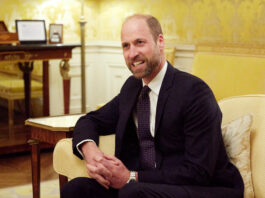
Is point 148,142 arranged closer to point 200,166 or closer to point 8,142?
point 200,166

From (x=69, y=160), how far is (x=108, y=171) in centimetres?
35

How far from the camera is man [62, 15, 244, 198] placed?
184 centimetres

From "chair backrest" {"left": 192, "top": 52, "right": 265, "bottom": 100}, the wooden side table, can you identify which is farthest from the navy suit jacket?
"chair backrest" {"left": 192, "top": 52, "right": 265, "bottom": 100}

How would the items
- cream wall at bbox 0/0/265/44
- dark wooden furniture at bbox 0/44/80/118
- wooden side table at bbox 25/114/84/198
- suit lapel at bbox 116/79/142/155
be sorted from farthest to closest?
dark wooden furniture at bbox 0/44/80/118 < cream wall at bbox 0/0/265/44 < wooden side table at bbox 25/114/84/198 < suit lapel at bbox 116/79/142/155

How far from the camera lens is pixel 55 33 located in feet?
16.8

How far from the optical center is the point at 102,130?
7.71 ft

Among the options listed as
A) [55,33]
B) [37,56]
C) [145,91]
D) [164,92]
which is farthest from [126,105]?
[55,33]

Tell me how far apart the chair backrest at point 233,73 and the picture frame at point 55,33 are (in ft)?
5.99

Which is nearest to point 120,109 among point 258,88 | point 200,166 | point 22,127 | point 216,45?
point 200,166

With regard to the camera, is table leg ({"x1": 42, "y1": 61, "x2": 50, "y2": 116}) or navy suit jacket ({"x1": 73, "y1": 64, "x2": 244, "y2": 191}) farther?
table leg ({"x1": 42, "y1": 61, "x2": 50, "y2": 116})

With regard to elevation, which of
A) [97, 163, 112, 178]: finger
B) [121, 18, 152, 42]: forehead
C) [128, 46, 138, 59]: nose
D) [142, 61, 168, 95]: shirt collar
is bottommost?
[97, 163, 112, 178]: finger

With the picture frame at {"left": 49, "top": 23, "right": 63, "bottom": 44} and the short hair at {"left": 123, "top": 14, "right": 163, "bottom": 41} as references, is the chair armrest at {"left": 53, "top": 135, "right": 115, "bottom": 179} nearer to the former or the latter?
the short hair at {"left": 123, "top": 14, "right": 163, "bottom": 41}

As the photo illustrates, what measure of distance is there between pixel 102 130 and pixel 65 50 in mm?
2463

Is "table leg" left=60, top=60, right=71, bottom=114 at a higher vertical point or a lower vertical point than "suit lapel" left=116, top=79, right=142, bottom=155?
→ lower
